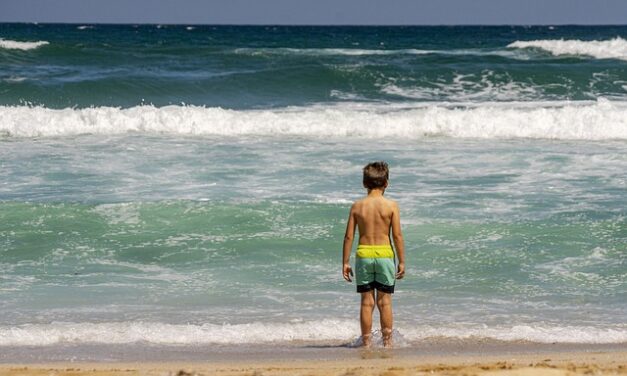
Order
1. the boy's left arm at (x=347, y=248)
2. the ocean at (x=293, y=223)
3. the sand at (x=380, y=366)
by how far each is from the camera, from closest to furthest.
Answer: the sand at (x=380, y=366) → the boy's left arm at (x=347, y=248) → the ocean at (x=293, y=223)

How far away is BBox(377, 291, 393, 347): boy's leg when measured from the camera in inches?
250

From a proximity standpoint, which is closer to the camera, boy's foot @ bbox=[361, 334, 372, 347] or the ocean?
boy's foot @ bbox=[361, 334, 372, 347]

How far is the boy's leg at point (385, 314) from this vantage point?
6.36 m

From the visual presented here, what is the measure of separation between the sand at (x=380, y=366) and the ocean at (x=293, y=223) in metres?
0.48

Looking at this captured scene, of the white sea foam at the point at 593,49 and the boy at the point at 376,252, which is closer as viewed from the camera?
the boy at the point at 376,252

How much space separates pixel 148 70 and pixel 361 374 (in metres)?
26.0

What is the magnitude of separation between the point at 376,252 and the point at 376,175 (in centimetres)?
50

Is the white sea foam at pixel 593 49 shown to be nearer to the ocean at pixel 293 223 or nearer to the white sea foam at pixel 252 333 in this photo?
the ocean at pixel 293 223

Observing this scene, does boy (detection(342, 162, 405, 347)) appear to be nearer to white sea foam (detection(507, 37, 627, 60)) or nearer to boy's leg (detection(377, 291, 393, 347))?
boy's leg (detection(377, 291, 393, 347))

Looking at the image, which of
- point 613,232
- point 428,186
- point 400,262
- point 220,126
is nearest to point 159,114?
point 220,126

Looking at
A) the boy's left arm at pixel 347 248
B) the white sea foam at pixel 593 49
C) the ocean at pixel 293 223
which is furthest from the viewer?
the white sea foam at pixel 593 49

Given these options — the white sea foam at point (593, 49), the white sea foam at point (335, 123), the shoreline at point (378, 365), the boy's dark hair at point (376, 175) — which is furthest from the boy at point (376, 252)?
the white sea foam at point (593, 49)

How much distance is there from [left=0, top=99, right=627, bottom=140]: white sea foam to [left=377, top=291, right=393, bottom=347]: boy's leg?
11296 millimetres

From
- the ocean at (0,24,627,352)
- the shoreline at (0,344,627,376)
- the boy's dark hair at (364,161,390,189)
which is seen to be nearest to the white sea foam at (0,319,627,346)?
the ocean at (0,24,627,352)
